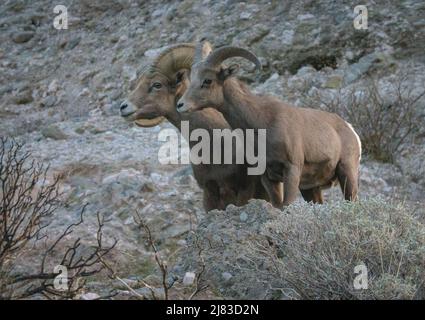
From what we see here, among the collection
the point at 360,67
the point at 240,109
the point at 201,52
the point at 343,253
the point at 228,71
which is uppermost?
the point at 201,52

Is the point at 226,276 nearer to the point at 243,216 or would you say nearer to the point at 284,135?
the point at 243,216

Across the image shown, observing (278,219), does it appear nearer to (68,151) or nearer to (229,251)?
(229,251)

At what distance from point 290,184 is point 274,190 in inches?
13.8

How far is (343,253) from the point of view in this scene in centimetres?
641

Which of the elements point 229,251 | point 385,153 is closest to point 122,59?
point 385,153

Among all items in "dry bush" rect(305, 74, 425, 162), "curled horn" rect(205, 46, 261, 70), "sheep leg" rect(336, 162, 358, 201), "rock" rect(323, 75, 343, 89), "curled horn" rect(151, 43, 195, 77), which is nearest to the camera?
"curled horn" rect(205, 46, 261, 70)

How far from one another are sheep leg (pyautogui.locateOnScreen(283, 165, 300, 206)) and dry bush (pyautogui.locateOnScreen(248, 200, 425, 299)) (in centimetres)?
177

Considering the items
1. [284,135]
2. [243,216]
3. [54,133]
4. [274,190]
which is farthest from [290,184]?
[54,133]

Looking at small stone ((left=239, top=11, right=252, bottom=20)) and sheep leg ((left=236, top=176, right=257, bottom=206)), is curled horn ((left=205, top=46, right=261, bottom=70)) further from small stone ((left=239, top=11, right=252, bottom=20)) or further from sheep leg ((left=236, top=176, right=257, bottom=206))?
small stone ((left=239, top=11, right=252, bottom=20))

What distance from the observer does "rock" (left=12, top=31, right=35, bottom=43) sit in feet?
63.2

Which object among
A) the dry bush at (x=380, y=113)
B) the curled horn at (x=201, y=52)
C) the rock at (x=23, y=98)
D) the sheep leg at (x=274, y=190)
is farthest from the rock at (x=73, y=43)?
the sheep leg at (x=274, y=190)

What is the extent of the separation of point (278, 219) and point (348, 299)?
1.05 metres

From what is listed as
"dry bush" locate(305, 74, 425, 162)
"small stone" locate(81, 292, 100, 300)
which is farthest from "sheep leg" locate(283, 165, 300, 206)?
"dry bush" locate(305, 74, 425, 162)
